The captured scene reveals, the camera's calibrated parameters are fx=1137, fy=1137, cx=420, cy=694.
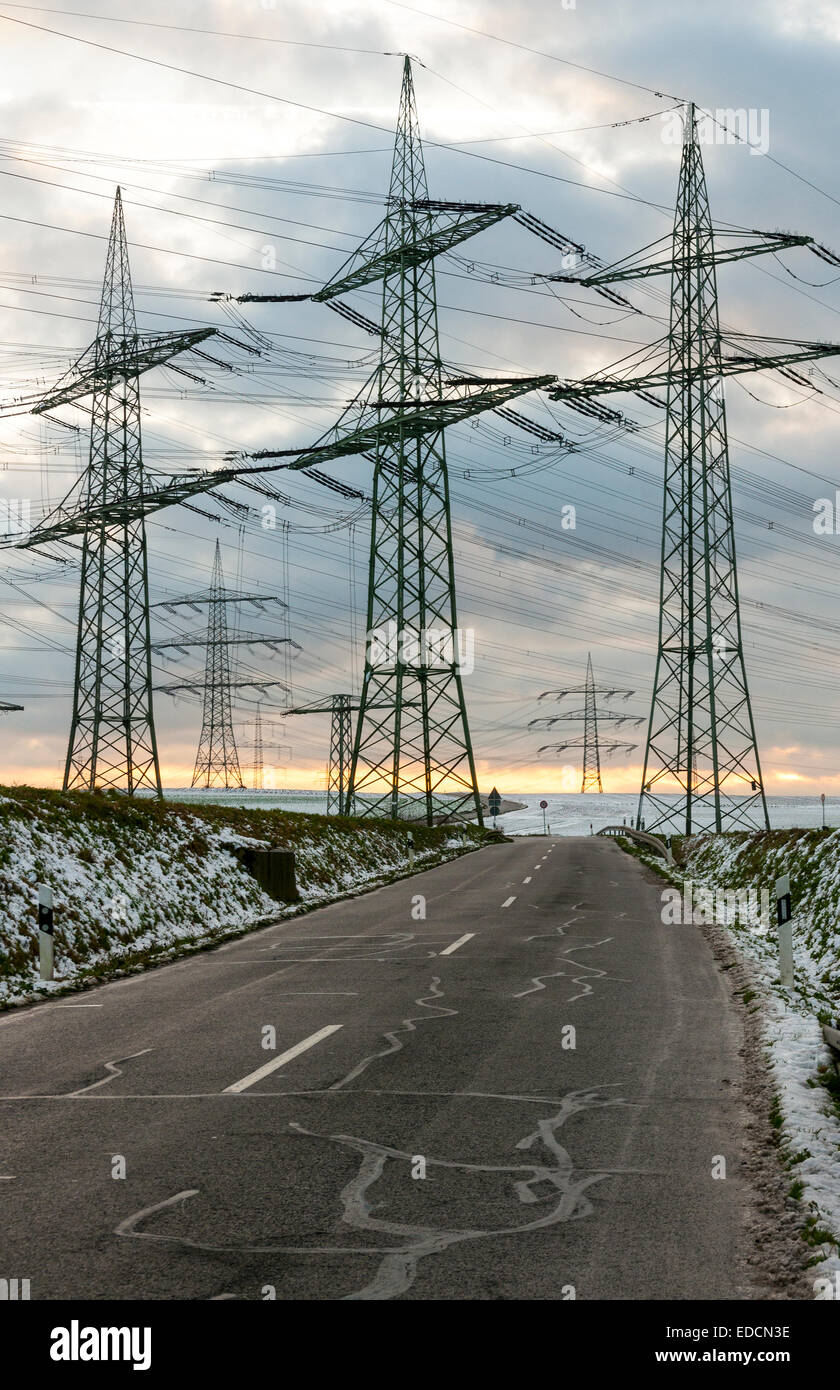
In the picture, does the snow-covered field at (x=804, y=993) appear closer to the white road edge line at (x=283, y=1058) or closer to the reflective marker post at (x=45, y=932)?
the white road edge line at (x=283, y=1058)

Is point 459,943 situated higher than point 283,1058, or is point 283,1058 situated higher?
point 459,943

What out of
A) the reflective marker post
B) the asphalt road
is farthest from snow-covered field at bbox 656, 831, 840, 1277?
the reflective marker post

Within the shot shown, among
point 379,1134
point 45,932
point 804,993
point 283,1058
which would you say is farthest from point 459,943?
point 379,1134

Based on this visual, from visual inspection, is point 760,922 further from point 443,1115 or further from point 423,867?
point 423,867

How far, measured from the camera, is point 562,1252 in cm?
508

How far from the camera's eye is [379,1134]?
273 inches

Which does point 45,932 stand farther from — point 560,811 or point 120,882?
point 560,811

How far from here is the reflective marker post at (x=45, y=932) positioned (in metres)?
13.4

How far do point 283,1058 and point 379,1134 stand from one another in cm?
220

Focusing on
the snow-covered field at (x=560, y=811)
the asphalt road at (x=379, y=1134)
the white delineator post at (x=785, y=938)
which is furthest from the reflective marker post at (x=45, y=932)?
the snow-covered field at (x=560, y=811)

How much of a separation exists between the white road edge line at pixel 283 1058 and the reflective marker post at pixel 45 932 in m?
4.70

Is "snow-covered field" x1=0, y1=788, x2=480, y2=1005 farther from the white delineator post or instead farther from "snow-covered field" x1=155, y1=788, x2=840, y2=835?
"snow-covered field" x1=155, y1=788, x2=840, y2=835
